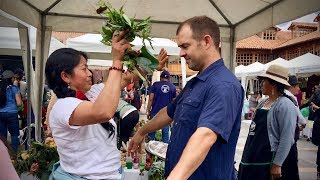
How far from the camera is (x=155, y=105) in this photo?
8.03m

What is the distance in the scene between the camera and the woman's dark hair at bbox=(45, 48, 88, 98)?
209 centimetres

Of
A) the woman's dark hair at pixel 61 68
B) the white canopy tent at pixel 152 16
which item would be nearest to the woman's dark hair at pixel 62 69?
the woman's dark hair at pixel 61 68

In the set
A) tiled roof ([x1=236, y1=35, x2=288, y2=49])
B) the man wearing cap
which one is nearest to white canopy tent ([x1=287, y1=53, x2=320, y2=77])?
the man wearing cap

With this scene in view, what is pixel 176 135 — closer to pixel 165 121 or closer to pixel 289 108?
pixel 165 121

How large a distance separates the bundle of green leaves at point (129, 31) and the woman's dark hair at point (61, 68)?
24 centimetres

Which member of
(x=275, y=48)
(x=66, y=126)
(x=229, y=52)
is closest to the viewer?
(x=66, y=126)

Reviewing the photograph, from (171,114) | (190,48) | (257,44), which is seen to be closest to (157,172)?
(171,114)

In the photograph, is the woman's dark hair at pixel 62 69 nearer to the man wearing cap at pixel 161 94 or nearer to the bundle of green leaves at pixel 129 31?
the bundle of green leaves at pixel 129 31

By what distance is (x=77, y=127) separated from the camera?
196cm

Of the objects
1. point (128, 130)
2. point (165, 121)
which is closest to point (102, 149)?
point (165, 121)

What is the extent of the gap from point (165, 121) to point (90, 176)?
2.35 ft

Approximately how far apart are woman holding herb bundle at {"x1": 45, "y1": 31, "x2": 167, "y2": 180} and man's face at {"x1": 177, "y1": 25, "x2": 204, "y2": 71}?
12.8 inches

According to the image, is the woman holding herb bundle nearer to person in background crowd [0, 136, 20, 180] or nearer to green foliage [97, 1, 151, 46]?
green foliage [97, 1, 151, 46]

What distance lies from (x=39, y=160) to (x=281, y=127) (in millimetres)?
2661
